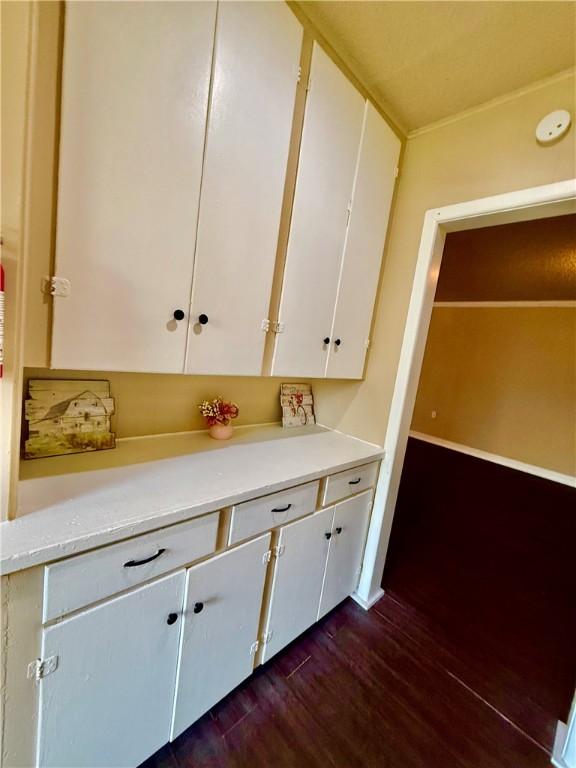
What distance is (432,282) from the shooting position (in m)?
1.53

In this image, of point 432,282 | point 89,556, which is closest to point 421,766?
point 89,556

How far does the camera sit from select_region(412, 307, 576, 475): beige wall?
158 inches

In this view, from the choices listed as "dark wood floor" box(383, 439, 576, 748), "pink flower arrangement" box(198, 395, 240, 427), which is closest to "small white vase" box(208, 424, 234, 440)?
"pink flower arrangement" box(198, 395, 240, 427)

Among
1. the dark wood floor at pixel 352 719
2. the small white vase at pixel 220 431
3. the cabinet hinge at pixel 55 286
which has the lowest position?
the dark wood floor at pixel 352 719

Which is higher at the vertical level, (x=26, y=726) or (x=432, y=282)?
(x=432, y=282)

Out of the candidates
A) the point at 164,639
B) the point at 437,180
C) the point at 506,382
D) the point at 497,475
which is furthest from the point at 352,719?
the point at 506,382

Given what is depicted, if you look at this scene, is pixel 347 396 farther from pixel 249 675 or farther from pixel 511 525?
pixel 511 525

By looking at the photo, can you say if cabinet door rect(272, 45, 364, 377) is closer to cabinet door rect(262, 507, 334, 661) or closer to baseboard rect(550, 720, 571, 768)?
cabinet door rect(262, 507, 334, 661)

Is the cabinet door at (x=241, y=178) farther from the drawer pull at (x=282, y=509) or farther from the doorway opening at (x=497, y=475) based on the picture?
the doorway opening at (x=497, y=475)

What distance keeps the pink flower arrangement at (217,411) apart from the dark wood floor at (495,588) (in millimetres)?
1477

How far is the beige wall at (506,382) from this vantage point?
4.02 m

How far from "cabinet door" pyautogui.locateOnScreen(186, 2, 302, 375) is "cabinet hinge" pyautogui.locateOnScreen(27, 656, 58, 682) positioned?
78 cm

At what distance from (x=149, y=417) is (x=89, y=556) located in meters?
0.66

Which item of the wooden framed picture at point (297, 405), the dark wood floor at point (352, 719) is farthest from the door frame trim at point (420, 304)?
the wooden framed picture at point (297, 405)
